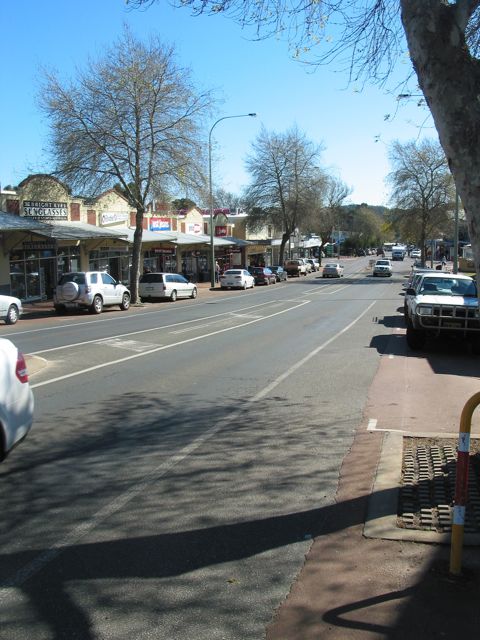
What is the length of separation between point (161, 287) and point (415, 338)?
20478 millimetres

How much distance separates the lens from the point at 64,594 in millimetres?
3451

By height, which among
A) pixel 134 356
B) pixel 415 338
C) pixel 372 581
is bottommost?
pixel 372 581

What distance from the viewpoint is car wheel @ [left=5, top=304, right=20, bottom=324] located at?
21.0m

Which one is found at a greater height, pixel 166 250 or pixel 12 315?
pixel 166 250

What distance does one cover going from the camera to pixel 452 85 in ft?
13.3

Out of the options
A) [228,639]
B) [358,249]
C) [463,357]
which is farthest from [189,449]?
[358,249]

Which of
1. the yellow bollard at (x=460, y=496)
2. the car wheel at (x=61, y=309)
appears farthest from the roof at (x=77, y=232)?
the yellow bollard at (x=460, y=496)

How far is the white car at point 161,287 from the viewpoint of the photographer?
32469 millimetres

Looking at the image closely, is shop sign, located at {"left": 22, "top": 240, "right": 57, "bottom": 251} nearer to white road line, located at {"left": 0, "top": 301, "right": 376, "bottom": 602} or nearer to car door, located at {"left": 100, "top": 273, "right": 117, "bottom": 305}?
car door, located at {"left": 100, "top": 273, "right": 117, "bottom": 305}

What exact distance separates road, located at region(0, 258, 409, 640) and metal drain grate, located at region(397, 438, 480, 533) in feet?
2.08

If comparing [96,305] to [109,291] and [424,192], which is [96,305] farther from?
[424,192]

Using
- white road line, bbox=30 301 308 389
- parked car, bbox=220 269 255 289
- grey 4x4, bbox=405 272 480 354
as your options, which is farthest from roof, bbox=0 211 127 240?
grey 4x4, bbox=405 272 480 354

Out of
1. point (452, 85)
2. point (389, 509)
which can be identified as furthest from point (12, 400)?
point (452, 85)

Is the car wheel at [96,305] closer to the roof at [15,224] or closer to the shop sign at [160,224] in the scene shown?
the roof at [15,224]
